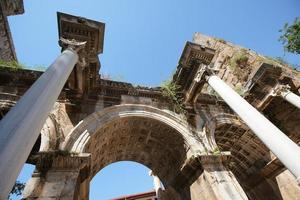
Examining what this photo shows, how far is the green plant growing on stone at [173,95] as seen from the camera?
7863 millimetres

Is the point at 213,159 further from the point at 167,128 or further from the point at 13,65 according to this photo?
the point at 13,65

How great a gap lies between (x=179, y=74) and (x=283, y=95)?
426 centimetres

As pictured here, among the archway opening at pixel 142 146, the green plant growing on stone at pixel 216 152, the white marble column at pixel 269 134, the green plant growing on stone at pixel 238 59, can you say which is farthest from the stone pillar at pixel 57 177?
the green plant growing on stone at pixel 238 59

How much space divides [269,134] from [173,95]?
157 inches

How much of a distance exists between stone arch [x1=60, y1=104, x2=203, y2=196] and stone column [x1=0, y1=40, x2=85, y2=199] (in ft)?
7.04

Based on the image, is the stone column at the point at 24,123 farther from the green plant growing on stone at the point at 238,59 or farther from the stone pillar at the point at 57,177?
the green plant growing on stone at the point at 238,59

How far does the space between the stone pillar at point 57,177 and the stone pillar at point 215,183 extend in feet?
10.9

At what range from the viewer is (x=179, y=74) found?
313 inches

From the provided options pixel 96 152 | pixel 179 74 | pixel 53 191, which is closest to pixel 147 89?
pixel 179 74

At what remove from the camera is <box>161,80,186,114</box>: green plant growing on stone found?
7.86 m

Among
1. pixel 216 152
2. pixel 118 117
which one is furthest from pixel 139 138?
pixel 216 152

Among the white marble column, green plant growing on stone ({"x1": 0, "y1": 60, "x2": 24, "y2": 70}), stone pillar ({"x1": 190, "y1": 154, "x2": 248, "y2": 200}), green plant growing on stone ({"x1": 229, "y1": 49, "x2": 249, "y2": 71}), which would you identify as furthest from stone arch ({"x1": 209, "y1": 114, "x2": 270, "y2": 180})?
green plant growing on stone ({"x1": 0, "y1": 60, "x2": 24, "y2": 70})

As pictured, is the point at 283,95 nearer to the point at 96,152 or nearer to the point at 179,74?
the point at 179,74

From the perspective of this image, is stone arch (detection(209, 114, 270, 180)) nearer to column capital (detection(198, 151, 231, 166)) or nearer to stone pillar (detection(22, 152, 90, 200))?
column capital (detection(198, 151, 231, 166))
